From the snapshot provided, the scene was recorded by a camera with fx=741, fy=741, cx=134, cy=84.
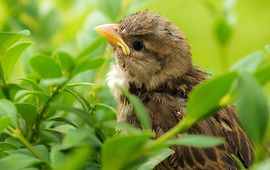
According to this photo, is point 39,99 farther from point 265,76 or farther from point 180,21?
point 180,21

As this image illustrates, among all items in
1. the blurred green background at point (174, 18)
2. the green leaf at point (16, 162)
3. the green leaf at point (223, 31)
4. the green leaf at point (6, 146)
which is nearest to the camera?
the green leaf at point (16, 162)

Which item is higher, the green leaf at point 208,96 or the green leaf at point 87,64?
the green leaf at point 208,96

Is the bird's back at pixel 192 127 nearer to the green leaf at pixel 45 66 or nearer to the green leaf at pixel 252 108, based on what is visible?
the green leaf at pixel 45 66

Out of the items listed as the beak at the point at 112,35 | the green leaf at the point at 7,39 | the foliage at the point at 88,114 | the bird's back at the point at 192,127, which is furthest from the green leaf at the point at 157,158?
the beak at the point at 112,35

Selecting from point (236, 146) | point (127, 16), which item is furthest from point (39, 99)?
point (127, 16)

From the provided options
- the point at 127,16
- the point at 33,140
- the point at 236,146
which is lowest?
the point at 236,146

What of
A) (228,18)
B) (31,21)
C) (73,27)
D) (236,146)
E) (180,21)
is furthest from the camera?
(180,21)

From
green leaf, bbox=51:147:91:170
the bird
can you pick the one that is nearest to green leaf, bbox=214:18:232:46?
the bird
